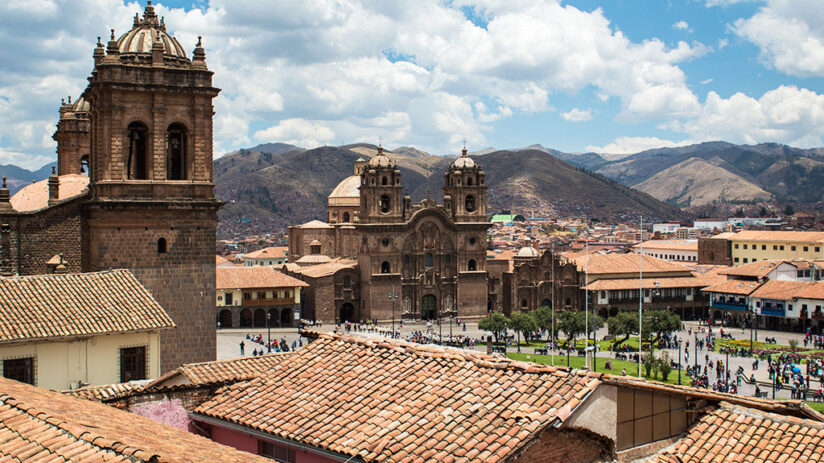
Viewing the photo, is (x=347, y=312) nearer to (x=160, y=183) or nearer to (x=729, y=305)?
(x=729, y=305)

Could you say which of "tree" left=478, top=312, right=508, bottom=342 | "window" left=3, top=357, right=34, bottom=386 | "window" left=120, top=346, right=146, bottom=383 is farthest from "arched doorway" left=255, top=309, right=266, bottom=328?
"window" left=3, top=357, right=34, bottom=386

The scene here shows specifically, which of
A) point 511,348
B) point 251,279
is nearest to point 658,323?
point 511,348

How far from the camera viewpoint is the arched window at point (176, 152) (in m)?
23.8

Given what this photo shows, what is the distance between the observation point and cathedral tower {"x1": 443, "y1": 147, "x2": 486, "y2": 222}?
221 ft

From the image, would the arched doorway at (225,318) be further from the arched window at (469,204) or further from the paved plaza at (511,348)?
the arched window at (469,204)

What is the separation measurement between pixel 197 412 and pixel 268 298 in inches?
1924

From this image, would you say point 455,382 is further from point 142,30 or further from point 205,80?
point 142,30

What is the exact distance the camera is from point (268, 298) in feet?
194

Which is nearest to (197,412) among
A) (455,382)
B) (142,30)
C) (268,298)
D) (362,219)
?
(455,382)

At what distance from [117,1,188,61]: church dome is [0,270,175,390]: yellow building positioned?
765cm

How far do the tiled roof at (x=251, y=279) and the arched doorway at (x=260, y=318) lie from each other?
6.87 ft

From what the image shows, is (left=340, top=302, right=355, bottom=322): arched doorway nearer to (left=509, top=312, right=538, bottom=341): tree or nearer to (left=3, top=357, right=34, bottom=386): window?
(left=509, top=312, right=538, bottom=341): tree

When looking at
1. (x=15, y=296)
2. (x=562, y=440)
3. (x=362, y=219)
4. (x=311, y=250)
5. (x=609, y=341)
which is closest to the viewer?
(x=562, y=440)

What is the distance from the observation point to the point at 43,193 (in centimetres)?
2927
